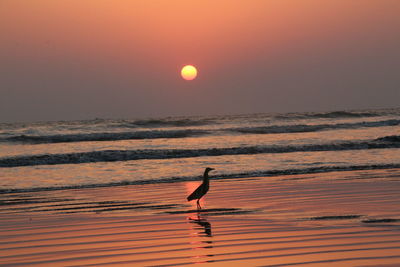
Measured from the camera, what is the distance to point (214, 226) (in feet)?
34.8

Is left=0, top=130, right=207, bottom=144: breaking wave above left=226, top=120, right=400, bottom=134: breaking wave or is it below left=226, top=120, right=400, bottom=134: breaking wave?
below

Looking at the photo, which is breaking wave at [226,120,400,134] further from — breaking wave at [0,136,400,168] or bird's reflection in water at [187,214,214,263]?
bird's reflection in water at [187,214,214,263]

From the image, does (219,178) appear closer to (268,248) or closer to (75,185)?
(75,185)

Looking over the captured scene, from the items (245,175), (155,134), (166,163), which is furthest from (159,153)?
(155,134)

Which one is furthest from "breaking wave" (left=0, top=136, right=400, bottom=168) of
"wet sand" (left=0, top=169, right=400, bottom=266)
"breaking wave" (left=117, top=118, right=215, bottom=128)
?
"breaking wave" (left=117, top=118, right=215, bottom=128)

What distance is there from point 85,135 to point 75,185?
91.3 ft

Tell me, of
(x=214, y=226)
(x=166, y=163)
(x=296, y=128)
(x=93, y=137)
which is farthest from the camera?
(x=296, y=128)

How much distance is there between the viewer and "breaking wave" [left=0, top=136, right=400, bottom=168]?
28156mm

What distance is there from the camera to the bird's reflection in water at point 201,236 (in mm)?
8195

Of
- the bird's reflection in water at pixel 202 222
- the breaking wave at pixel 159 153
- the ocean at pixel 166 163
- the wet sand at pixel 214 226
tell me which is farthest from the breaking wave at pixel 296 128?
the bird's reflection in water at pixel 202 222

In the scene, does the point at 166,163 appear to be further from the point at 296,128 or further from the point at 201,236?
the point at 296,128

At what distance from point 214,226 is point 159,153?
19.5m

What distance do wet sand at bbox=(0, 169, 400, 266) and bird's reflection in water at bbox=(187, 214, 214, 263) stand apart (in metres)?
0.01

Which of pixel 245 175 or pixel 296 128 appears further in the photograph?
pixel 296 128
